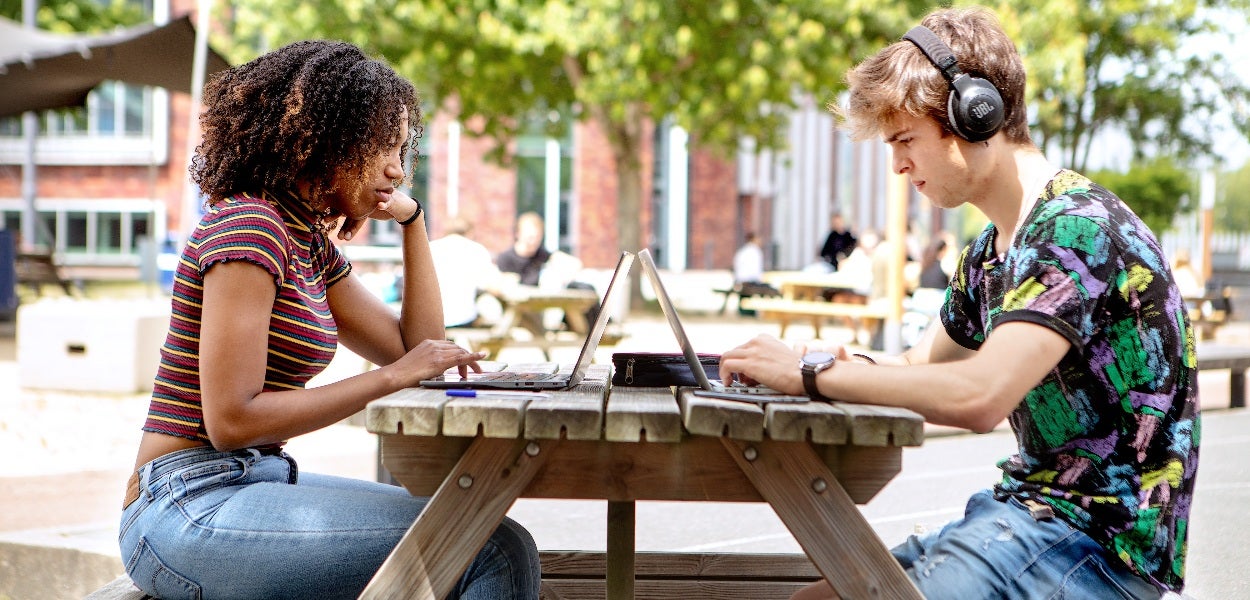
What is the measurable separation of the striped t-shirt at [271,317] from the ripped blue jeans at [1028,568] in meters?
1.23

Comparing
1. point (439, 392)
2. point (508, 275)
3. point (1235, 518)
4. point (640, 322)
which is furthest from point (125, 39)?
point (439, 392)

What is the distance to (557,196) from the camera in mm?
36781

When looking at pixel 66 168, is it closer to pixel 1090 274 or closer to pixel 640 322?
pixel 640 322

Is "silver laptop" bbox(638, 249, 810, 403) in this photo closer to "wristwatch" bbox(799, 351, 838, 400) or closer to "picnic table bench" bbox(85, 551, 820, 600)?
"wristwatch" bbox(799, 351, 838, 400)

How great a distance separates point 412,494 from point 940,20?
1320 mm

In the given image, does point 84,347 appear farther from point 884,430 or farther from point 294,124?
point 884,430

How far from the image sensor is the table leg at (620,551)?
265 centimetres

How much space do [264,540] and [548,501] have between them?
4.53 m

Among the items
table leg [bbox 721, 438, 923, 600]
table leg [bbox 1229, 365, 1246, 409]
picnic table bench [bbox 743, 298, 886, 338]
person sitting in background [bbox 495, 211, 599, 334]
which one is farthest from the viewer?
person sitting in background [bbox 495, 211, 599, 334]

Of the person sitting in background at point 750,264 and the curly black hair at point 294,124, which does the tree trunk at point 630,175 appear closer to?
the person sitting in background at point 750,264

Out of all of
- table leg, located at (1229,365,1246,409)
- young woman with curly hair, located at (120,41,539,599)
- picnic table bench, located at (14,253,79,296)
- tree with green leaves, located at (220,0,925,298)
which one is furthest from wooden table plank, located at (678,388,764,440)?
picnic table bench, located at (14,253,79,296)

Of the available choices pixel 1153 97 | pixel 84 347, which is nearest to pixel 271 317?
pixel 84 347

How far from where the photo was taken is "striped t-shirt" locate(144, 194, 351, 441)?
2314 millimetres

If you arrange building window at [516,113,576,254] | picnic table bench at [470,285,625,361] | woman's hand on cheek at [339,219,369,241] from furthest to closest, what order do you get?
1. building window at [516,113,576,254]
2. picnic table bench at [470,285,625,361]
3. woman's hand on cheek at [339,219,369,241]
